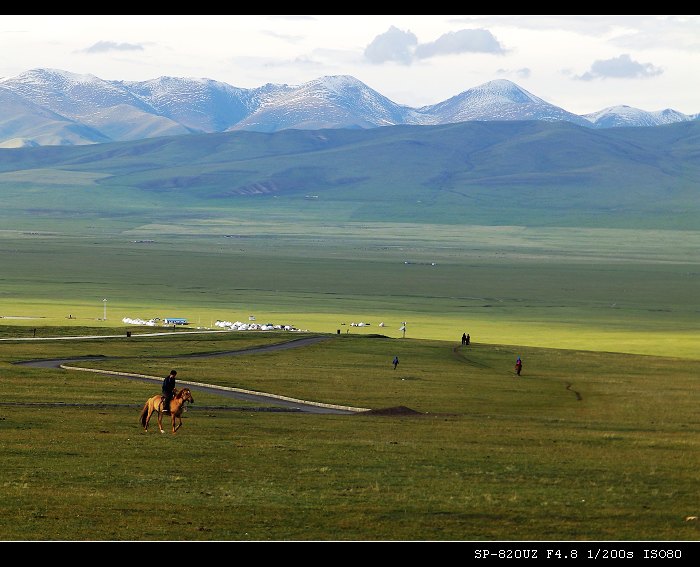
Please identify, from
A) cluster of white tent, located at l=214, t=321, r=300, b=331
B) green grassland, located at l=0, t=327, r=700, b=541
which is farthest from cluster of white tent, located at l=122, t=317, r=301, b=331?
green grassland, located at l=0, t=327, r=700, b=541

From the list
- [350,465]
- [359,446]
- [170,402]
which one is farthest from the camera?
[170,402]

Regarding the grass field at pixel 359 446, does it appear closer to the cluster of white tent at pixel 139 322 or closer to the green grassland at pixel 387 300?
the green grassland at pixel 387 300

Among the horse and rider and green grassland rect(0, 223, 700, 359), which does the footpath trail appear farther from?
green grassland rect(0, 223, 700, 359)

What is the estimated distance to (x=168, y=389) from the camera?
1280 inches

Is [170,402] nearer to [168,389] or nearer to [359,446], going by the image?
[168,389]

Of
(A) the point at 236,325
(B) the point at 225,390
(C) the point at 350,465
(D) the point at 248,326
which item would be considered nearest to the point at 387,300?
(A) the point at 236,325

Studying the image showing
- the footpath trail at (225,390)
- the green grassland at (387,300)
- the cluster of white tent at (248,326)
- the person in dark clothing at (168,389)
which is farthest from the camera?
the green grassland at (387,300)

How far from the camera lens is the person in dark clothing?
105ft

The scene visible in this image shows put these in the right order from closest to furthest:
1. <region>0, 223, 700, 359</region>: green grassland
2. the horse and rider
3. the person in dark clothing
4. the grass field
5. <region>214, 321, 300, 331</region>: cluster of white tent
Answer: the grass field → the person in dark clothing → the horse and rider → <region>214, 321, 300, 331</region>: cluster of white tent → <region>0, 223, 700, 359</region>: green grassland

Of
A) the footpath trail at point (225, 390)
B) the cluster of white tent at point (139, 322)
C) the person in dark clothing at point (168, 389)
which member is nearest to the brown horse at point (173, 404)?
the person in dark clothing at point (168, 389)

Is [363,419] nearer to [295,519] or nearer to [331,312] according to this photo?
[295,519]

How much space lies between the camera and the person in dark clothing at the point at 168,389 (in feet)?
105
